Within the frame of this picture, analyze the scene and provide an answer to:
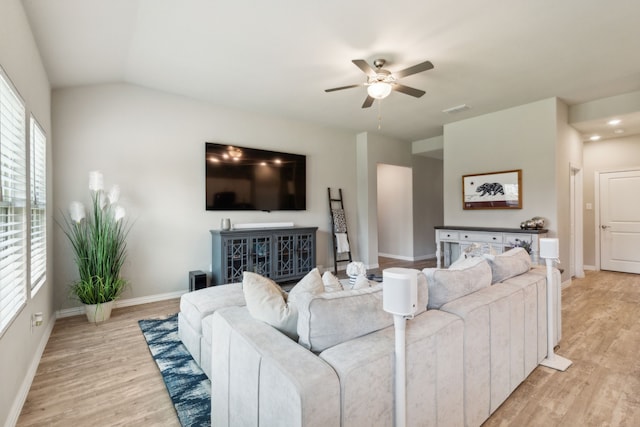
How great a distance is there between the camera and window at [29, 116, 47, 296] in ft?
7.97

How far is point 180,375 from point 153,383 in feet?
0.57

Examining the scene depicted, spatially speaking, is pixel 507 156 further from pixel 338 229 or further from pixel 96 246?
pixel 96 246

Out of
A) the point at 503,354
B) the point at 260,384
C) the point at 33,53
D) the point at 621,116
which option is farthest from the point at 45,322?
the point at 621,116

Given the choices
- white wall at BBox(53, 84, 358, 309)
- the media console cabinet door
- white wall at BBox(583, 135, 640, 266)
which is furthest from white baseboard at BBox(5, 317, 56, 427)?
white wall at BBox(583, 135, 640, 266)

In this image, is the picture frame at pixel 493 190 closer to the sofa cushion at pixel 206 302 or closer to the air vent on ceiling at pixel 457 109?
the air vent on ceiling at pixel 457 109

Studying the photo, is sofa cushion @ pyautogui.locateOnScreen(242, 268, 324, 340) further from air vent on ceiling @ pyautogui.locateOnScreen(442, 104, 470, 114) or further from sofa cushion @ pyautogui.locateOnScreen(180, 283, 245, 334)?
air vent on ceiling @ pyautogui.locateOnScreen(442, 104, 470, 114)

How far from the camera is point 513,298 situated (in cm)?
197

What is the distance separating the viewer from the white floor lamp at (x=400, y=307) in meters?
1.13

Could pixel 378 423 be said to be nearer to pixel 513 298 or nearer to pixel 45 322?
pixel 513 298

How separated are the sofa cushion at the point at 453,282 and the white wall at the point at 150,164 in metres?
3.40

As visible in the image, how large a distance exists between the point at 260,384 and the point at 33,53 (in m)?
3.05

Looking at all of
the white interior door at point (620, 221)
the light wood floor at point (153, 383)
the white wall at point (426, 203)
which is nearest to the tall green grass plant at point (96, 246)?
the light wood floor at point (153, 383)

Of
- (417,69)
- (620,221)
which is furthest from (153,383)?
(620,221)

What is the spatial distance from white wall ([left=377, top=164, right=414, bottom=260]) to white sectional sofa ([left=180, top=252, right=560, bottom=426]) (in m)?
5.12
